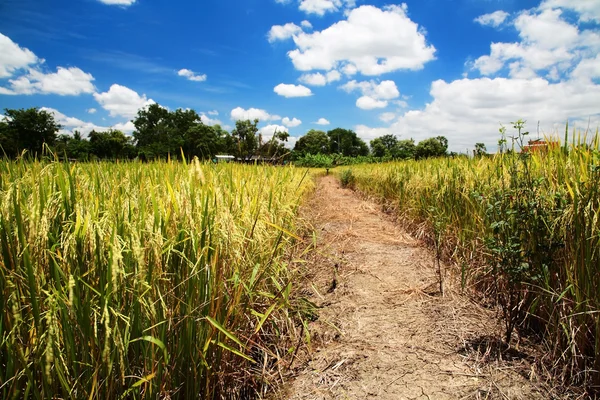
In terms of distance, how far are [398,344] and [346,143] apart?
97255 millimetres

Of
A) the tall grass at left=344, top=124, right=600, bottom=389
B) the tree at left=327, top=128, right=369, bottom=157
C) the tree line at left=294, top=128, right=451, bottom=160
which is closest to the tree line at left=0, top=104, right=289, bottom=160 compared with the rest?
the tall grass at left=344, top=124, right=600, bottom=389

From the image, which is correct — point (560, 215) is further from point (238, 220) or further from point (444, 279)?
point (238, 220)

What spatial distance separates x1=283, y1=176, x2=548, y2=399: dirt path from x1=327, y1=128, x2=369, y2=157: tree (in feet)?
311

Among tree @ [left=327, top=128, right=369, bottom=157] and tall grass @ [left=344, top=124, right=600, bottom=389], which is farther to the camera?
tree @ [left=327, top=128, right=369, bottom=157]

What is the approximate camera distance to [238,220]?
5.46 feet

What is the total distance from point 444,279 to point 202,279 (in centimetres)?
239

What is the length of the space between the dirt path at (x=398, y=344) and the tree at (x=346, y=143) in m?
94.7

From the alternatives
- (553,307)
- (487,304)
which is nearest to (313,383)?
(553,307)

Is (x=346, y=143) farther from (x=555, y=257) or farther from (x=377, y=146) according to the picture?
(x=555, y=257)

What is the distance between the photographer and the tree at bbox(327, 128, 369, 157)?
9681 cm

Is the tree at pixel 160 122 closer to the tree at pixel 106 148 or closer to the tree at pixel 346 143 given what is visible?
the tree at pixel 346 143

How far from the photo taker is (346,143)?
3799 inches

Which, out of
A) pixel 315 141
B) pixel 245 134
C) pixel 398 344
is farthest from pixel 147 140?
pixel 398 344

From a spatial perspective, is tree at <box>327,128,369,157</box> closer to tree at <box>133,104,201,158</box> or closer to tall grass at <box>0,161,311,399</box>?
tree at <box>133,104,201,158</box>
